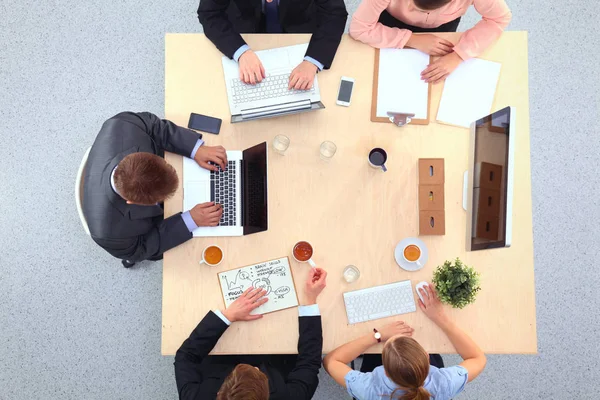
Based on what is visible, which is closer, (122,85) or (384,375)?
(384,375)

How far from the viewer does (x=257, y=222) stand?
1714mm

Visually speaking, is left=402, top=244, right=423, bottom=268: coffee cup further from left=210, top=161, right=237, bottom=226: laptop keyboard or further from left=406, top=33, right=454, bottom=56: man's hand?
left=406, top=33, right=454, bottom=56: man's hand

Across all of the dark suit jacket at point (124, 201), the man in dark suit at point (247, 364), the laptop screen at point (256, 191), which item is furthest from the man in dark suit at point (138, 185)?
the man in dark suit at point (247, 364)

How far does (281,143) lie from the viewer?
68.7 inches

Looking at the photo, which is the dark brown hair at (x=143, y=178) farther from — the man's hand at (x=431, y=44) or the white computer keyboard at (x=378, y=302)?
the man's hand at (x=431, y=44)

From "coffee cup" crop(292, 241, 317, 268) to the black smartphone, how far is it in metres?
0.53

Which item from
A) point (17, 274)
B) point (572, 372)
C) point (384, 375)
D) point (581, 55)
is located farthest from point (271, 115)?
point (572, 372)

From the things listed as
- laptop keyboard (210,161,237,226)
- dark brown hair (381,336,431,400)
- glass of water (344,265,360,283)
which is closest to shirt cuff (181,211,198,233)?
laptop keyboard (210,161,237,226)

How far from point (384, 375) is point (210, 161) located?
1.00m

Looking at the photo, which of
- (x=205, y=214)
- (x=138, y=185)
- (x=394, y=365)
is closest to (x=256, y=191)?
(x=205, y=214)

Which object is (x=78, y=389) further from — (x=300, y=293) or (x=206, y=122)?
(x=206, y=122)

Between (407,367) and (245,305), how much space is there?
59 centimetres

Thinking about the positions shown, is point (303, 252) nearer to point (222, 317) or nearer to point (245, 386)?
point (222, 317)

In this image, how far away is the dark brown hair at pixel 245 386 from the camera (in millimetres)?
1455
